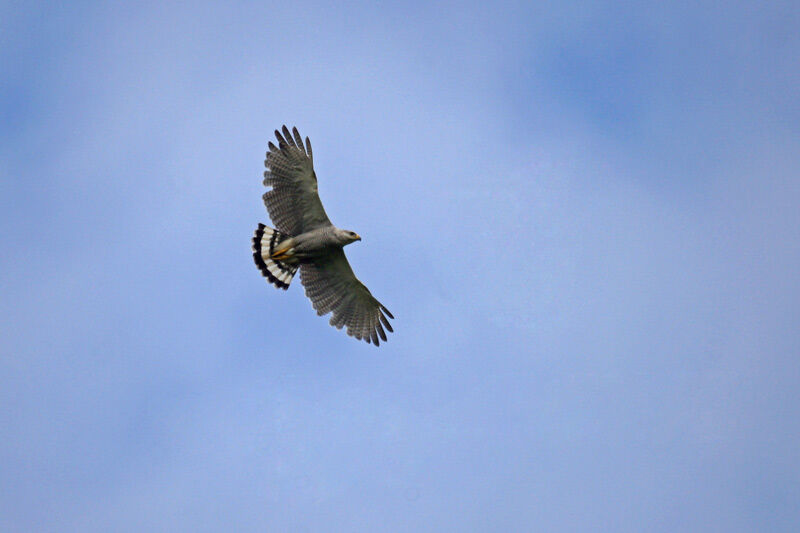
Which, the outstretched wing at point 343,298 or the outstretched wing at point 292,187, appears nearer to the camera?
the outstretched wing at point 292,187

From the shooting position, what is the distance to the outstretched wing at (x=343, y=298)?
26.3m

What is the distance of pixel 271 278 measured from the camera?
26.2 m

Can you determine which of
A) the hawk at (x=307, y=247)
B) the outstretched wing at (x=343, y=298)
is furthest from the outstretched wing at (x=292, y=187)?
the outstretched wing at (x=343, y=298)

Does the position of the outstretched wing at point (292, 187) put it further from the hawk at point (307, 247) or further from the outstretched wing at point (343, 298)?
the outstretched wing at point (343, 298)

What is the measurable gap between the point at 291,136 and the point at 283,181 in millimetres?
1061

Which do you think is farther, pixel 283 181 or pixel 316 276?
pixel 316 276

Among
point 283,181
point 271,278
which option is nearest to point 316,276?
point 271,278

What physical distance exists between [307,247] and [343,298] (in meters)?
1.99

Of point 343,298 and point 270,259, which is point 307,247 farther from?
point 343,298

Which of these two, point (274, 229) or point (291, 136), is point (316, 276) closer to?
point (274, 229)

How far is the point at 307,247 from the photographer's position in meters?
25.6

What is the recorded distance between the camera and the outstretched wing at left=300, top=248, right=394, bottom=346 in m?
26.3

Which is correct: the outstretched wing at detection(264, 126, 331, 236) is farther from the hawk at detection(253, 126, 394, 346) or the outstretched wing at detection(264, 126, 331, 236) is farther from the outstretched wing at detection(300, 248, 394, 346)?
the outstretched wing at detection(300, 248, 394, 346)

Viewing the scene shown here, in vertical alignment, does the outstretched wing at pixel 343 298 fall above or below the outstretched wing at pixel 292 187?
below
